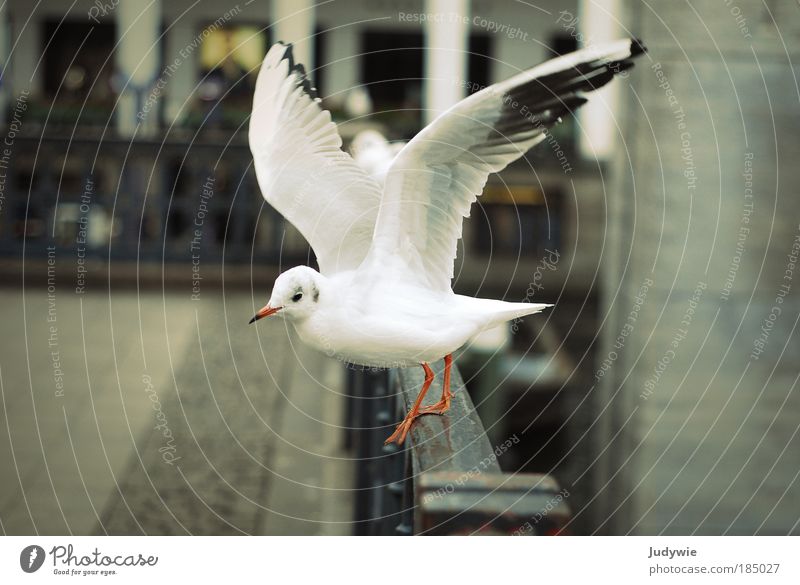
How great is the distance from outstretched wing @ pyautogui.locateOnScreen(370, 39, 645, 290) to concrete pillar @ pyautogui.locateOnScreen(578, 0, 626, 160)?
1.9 inches

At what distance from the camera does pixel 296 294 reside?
3.85 feet

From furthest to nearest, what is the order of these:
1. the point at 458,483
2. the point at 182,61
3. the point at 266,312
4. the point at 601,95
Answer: the point at 182,61, the point at 601,95, the point at 266,312, the point at 458,483

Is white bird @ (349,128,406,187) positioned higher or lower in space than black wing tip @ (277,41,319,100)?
lower

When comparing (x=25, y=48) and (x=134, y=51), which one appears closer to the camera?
(x=134, y=51)

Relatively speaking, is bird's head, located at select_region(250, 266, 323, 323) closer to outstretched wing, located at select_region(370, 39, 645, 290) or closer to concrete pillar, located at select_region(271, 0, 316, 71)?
outstretched wing, located at select_region(370, 39, 645, 290)

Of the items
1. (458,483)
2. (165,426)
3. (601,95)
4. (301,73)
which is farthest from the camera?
(601,95)

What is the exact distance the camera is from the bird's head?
3.81ft

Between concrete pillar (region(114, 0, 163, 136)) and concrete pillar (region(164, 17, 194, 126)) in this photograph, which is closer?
concrete pillar (region(114, 0, 163, 136))

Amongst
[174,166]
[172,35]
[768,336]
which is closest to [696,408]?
[768,336]

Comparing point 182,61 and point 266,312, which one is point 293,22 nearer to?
point 182,61

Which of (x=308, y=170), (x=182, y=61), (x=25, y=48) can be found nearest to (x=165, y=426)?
(x=308, y=170)

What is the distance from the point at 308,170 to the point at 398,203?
180 millimetres

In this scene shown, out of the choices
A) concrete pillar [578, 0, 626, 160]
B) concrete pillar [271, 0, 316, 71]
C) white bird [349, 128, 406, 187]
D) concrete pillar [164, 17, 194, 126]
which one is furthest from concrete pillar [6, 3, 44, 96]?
white bird [349, 128, 406, 187]

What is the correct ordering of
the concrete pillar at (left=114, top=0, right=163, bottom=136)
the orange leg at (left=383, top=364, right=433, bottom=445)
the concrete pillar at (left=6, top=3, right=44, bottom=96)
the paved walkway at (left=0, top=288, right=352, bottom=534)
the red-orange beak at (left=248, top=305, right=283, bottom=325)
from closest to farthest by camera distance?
the red-orange beak at (left=248, top=305, right=283, bottom=325) < the orange leg at (left=383, top=364, right=433, bottom=445) < the paved walkway at (left=0, top=288, right=352, bottom=534) < the concrete pillar at (left=114, top=0, right=163, bottom=136) < the concrete pillar at (left=6, top=3, right=44, bottom=96)
